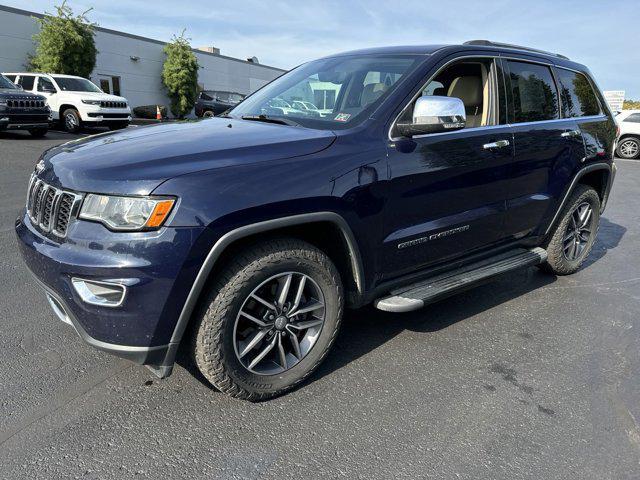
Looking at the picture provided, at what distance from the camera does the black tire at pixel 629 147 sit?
16375 millimetres

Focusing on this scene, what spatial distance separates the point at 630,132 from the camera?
1623 cm

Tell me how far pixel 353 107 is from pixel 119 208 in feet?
5.03

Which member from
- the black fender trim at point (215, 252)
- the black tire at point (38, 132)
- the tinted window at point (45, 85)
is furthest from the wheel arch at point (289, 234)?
the tinted window at point (45, 85)

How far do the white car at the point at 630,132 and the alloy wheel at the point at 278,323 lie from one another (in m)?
16.8

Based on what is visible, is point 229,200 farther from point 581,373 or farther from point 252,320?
point 581,373

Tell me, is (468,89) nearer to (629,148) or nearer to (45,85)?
(45,85)

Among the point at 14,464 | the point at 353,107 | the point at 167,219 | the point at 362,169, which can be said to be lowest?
the point at 14,464

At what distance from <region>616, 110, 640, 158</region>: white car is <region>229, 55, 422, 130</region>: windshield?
15766 millimetres

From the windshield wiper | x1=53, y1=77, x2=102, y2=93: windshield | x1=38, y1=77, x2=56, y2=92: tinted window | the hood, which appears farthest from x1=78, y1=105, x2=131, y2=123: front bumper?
the hood

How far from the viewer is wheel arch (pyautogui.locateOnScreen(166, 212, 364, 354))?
85.7 inches

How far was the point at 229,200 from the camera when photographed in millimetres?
2172

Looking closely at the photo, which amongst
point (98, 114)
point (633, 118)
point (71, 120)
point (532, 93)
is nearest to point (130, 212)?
point (532, 93)

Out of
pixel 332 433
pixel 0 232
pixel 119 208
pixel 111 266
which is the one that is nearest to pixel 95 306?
pixel 111 266

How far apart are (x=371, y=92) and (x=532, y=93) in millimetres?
1559
